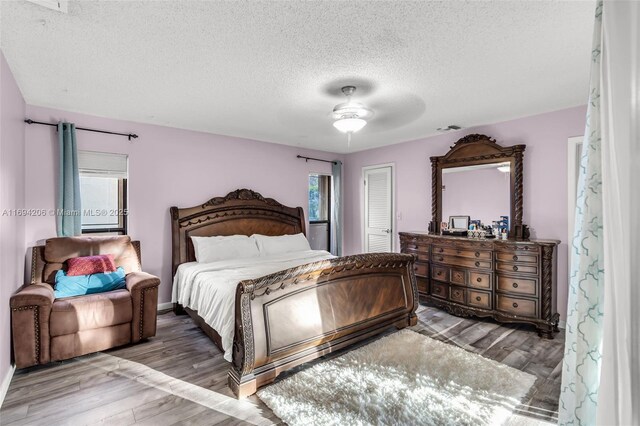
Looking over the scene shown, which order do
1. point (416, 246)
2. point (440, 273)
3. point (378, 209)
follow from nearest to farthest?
point (440, 273)
point (416, 246)
point (378, 209)

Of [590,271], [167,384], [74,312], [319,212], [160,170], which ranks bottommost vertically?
[167,384]

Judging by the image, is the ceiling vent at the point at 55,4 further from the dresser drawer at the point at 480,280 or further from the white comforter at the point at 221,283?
the dresser drawer at the point at 480,280

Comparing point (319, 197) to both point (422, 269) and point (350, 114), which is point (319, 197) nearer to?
point (422, 269)

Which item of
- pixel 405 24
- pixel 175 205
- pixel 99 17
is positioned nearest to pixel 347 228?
pixel 175 205

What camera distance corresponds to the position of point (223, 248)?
4.25m

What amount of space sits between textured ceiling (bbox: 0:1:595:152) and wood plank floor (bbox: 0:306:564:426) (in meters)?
2.53

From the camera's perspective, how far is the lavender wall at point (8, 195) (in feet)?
7.56

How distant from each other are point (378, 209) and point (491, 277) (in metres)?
2.42

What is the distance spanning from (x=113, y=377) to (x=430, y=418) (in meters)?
2.50

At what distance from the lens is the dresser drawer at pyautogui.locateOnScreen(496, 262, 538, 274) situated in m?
3.48

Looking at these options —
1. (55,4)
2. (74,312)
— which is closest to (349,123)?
(55,4)

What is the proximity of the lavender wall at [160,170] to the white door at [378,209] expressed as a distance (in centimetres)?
158

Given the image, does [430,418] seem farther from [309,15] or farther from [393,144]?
[393,144]

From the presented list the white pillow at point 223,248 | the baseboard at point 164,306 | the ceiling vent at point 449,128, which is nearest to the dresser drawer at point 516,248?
the ceiling vent at point 449,128
